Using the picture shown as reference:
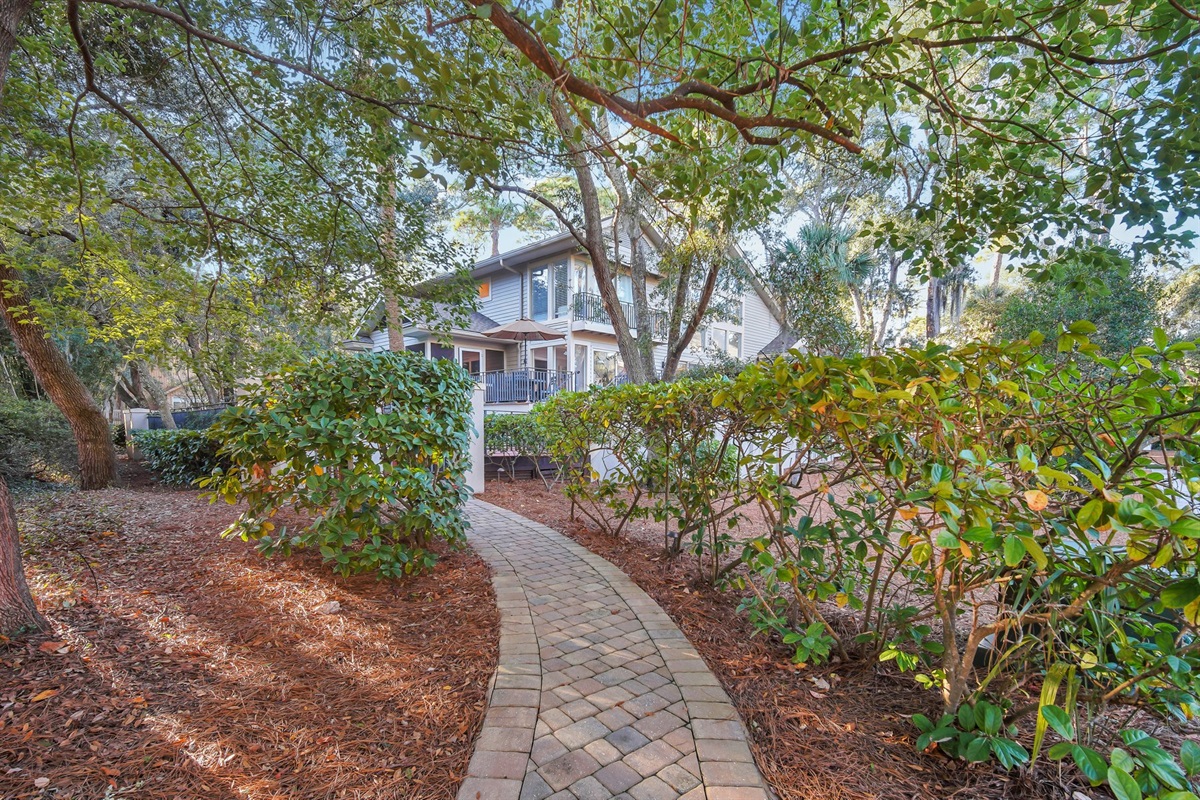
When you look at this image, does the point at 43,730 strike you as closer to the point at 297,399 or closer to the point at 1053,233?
the point at 297,399

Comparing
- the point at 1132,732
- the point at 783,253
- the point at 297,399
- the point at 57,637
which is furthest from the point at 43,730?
the point at 783,253

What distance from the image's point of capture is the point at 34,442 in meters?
7.46

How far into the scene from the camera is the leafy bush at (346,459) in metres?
3.28

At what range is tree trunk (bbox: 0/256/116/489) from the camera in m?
6.28

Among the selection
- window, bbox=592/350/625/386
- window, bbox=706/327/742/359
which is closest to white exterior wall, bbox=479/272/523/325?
window, bbox=592/350/625/386

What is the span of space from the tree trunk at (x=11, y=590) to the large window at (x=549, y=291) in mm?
13698

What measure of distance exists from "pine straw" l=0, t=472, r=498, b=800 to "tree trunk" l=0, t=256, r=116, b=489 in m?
4.62

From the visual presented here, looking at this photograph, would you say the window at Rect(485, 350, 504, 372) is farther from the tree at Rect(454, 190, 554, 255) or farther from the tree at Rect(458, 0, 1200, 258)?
the tree at Rect(458, 0, 1200, 258)

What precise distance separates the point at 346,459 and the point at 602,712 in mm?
2366

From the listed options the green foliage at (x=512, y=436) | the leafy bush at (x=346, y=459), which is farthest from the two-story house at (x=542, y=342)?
the leafy bush at (x=346, y=459)

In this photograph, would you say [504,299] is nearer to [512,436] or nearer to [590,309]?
[590,309]

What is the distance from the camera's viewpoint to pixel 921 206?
12.7 feet

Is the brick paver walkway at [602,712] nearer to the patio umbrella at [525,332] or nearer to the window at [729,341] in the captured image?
the patio umbrella at [525,332]

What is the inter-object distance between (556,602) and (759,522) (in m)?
3.74
